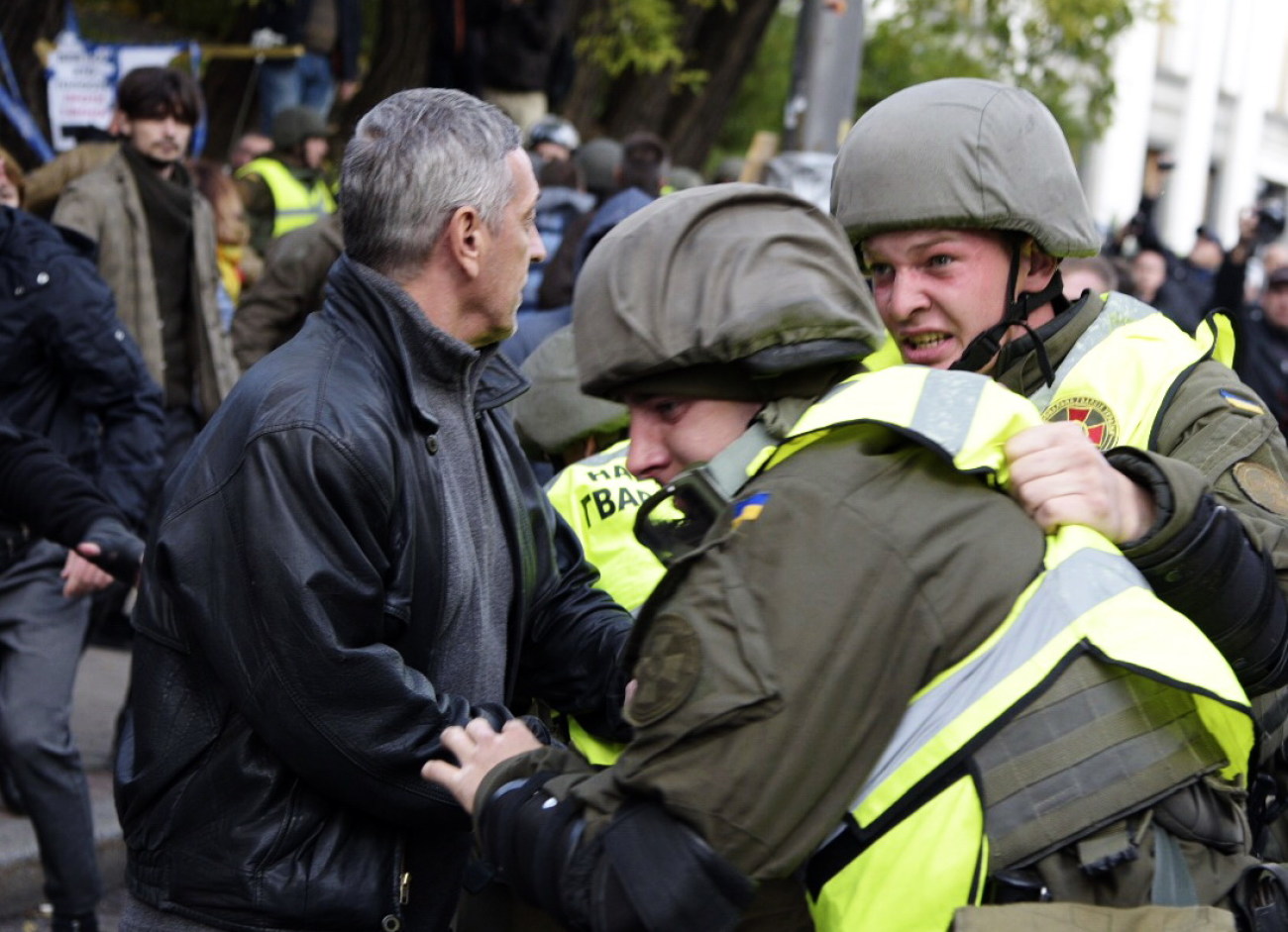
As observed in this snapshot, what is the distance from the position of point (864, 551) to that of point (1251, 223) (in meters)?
8.92

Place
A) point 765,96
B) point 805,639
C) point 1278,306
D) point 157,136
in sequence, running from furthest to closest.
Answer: point 765,96
point 1278,306
point 157,136
point 805,639

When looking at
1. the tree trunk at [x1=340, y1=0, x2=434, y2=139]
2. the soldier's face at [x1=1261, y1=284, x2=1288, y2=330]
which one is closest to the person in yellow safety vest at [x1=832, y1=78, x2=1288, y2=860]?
the soldier's face at [x1=1261, y1=284, x2=1288, y2=330]

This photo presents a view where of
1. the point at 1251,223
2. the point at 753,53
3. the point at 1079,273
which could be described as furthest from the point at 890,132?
the point at 753,53

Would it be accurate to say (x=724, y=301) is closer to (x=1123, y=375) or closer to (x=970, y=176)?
(x=970, y=176)

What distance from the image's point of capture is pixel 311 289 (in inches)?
286

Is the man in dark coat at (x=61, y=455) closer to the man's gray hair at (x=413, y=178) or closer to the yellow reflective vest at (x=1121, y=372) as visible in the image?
the man's gray hair at (x=413, y=178)

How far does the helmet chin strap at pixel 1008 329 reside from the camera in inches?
111

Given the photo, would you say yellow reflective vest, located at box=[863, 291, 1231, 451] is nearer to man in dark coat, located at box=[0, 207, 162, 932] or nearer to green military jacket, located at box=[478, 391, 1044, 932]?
green military jacket, located at box=[478, 391, 1044, 932]

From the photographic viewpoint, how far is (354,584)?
2.61 metres

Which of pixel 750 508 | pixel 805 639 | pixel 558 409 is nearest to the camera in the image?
pixel 805 639

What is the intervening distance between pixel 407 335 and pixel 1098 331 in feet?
3.52

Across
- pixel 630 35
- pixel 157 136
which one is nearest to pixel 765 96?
pixel 630 35

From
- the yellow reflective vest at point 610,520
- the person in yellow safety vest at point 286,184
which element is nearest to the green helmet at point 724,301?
the yellow reflective vest at point 610,520

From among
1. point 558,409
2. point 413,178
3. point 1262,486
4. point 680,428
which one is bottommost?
point 558,409
